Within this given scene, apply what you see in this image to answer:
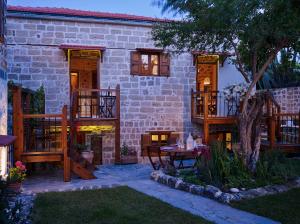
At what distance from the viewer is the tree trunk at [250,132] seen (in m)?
7.95

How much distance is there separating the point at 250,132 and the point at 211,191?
2031mm

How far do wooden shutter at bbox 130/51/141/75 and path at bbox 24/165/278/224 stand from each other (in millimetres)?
3428

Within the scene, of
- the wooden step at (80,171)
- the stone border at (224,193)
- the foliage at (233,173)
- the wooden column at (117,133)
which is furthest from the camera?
the wooden column at (117,133)

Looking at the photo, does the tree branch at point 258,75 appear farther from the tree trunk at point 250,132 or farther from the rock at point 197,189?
the rock at point 197,189

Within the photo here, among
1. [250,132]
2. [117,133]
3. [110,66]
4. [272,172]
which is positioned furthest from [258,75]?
[110,66]

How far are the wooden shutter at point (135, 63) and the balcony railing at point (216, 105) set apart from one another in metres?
2.16

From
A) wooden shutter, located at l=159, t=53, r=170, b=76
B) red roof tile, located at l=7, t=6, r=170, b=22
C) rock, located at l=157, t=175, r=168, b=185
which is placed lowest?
rock, located at l=157, t=175, r=168, b=185

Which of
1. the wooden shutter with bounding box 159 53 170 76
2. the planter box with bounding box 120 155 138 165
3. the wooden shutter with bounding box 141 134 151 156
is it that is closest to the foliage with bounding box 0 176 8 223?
the planter box with bounding box 120 155 138 165

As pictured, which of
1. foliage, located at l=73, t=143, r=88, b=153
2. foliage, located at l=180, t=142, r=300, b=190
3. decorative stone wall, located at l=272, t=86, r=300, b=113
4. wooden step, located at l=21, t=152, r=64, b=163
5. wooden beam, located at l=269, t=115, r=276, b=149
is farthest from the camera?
decorative stone wall, located at l=272, t=86, r=300, b=113

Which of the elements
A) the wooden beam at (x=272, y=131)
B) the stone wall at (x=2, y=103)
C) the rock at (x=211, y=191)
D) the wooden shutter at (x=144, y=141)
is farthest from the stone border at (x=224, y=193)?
the wooden shutter at (x=144, y=141)

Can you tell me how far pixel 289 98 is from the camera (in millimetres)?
15461

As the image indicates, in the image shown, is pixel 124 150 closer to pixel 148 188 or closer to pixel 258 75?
pixel 148 188

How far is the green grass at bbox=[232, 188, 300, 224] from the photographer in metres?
5.41

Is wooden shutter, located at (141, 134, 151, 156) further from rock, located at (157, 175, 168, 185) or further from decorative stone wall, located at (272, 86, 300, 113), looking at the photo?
decorative stone wall, located at (272, 86, 300, 113)
